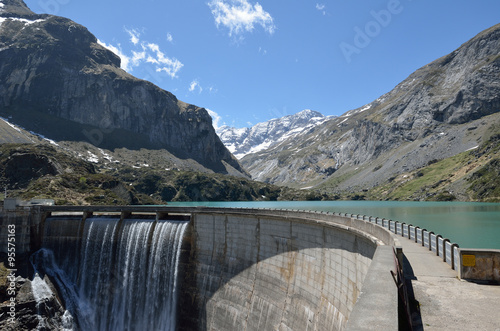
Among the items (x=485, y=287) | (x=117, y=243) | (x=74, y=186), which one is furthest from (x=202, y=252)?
(x=74, y=186)

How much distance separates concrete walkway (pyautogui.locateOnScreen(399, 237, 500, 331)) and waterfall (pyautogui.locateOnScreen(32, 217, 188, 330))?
28307 millimetres

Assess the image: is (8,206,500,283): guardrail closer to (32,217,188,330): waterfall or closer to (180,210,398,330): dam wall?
(180,210,398,330): dam wall

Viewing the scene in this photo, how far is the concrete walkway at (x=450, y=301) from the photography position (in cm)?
746

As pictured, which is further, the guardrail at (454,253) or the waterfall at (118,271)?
the waterfall at (118,271)

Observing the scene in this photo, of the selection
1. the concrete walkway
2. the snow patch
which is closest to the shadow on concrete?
the concrete walkway

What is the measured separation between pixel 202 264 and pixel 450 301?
28.8 m

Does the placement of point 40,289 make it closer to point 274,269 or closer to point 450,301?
point 274,269

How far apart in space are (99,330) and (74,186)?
236 ft

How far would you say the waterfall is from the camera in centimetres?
3575

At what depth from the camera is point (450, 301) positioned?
9062 millimetres

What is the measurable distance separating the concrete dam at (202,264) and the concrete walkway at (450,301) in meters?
3.38

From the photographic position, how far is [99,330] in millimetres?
37250

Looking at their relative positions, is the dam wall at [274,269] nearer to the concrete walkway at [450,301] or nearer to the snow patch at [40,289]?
the concrete walkway at [450,301]

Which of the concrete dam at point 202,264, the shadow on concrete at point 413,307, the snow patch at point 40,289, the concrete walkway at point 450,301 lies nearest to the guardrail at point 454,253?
the concrete walkway at point 450,301
